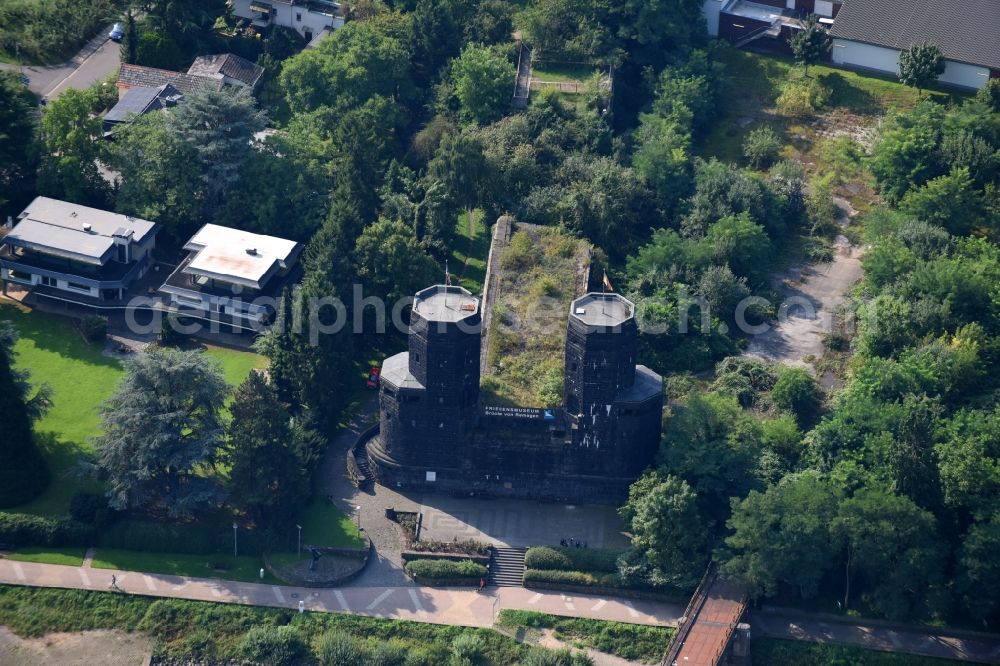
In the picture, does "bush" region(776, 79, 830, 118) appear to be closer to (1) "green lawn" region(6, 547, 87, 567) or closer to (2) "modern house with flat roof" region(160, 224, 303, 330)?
(2) "modern house with flat roof" region(160, 224, 303, 330)

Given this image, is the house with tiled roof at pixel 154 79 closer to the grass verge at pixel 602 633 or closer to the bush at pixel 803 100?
the bush at pixel 803 100

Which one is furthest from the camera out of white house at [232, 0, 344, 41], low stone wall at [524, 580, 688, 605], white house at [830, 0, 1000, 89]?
white house at [232, 0, 344, 41]

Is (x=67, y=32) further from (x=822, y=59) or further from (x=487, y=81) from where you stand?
(x=822, y=59)

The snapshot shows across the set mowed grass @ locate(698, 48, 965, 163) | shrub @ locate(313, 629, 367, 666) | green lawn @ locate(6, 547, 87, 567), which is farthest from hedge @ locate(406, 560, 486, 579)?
mowed grass @ locate(698, 48, 965, 163)

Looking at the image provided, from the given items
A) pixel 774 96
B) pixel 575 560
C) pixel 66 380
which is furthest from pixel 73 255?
pixel 774 96

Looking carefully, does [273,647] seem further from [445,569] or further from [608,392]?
[608,392]

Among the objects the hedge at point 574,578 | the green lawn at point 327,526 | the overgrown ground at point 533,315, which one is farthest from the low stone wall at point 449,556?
the overgrown ground at point 533,315
